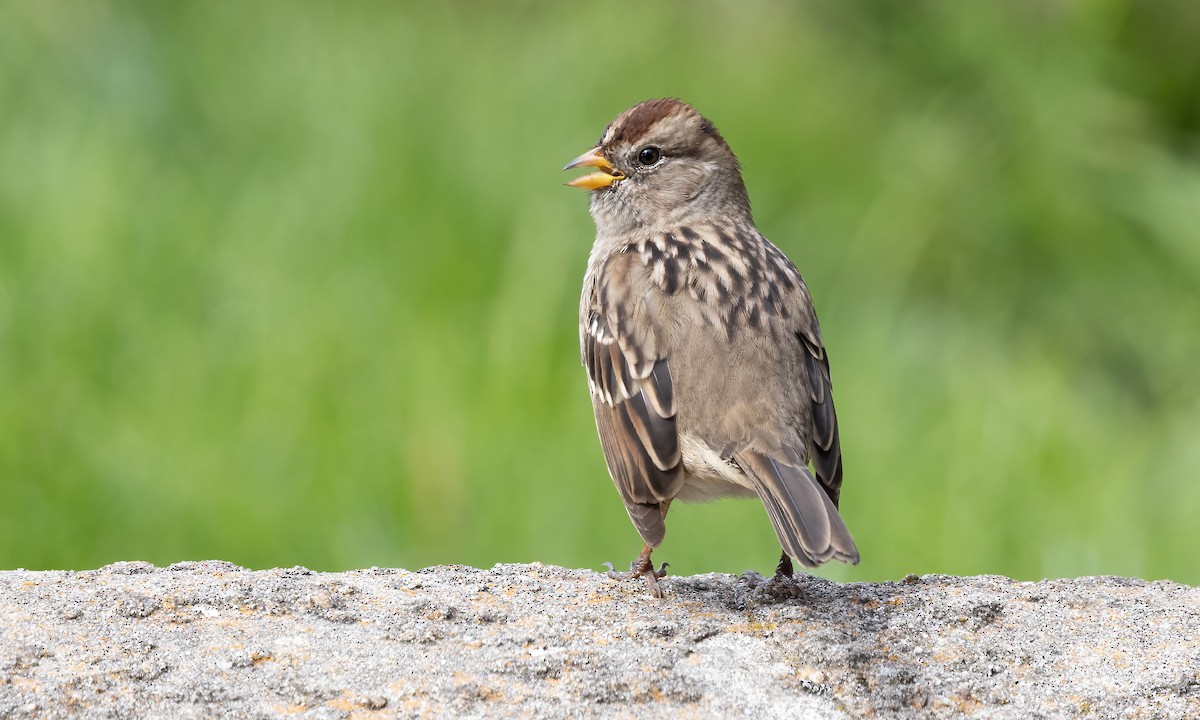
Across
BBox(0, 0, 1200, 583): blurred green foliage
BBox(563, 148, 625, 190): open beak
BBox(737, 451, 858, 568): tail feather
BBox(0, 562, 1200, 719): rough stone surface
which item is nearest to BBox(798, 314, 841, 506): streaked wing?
BBox(737, 451, 858, 568): tail feather

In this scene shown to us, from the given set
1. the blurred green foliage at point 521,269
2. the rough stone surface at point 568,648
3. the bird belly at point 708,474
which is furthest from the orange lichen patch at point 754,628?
the blurred green foliage at point 521,269

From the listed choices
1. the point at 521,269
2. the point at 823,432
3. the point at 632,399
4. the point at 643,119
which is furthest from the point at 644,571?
the point at 521,269

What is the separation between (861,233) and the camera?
27.8 ft

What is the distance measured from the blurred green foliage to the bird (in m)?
1.45

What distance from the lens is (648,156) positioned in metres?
5.18

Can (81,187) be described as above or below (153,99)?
below

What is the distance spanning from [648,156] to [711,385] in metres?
1.30

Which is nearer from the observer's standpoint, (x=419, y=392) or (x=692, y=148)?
(x=692, y=148)

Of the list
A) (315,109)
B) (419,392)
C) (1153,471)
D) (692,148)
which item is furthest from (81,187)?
(1153,471)

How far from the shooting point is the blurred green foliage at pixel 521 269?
5.85 metres

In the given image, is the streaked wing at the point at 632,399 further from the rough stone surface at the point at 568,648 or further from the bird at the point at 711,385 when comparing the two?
the rough stone surface at the point at 568,648

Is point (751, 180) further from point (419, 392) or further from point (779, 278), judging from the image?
point (779, 278)

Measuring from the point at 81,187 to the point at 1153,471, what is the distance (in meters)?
4.52

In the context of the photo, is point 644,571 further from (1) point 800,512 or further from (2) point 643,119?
(2) point 643,119
